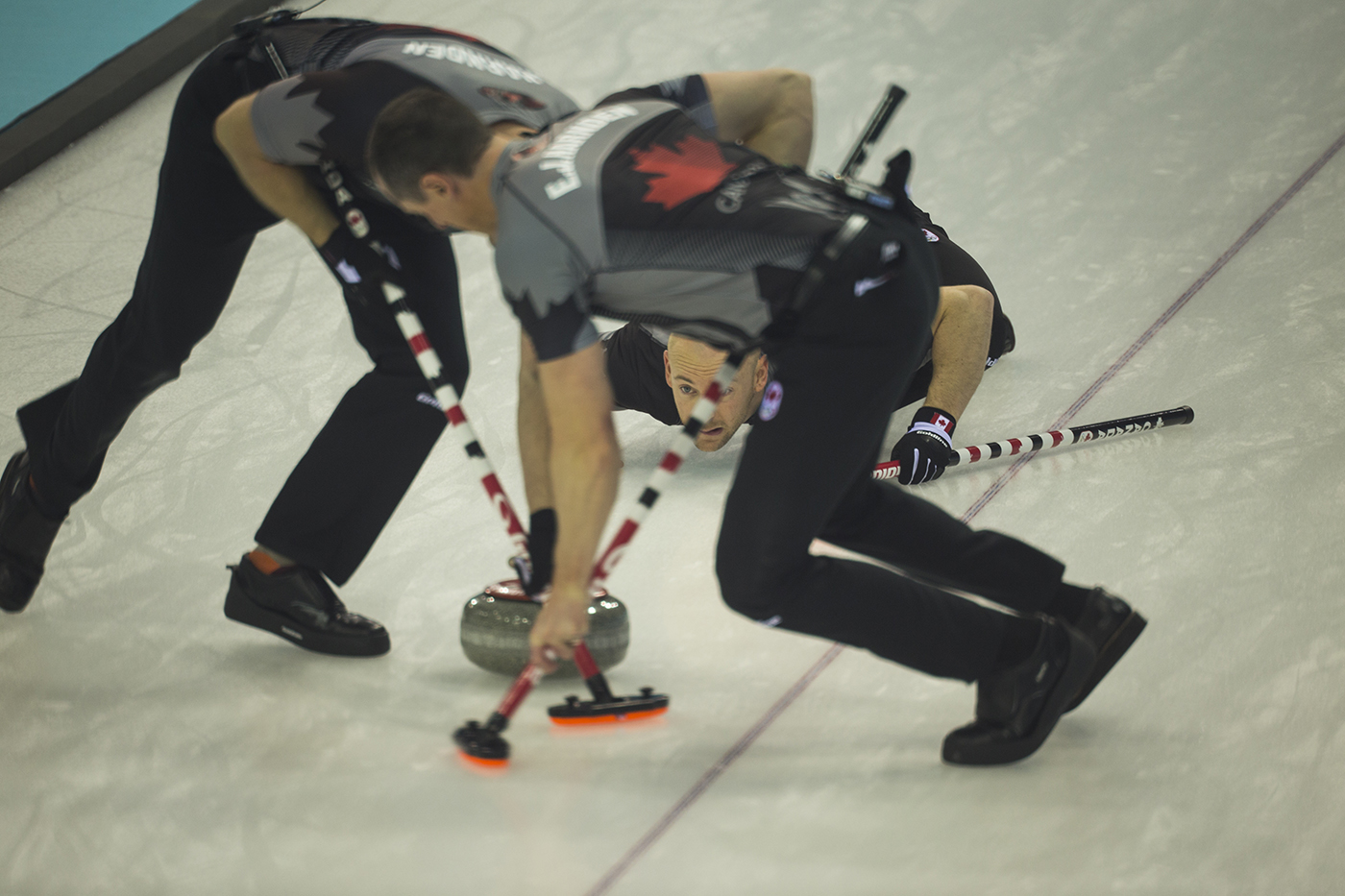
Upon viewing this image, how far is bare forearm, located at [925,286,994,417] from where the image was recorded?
2656 mm

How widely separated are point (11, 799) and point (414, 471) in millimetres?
777

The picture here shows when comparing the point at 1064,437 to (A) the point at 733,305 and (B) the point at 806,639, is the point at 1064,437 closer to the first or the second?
(B) the point at 806,639

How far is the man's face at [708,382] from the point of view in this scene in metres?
2.51

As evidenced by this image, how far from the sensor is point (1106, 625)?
1832 millimetres

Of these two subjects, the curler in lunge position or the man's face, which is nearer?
the curler in lunge position

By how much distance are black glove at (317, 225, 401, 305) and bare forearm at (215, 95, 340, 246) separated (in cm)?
2

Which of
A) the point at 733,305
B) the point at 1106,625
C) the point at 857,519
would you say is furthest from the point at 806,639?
the point at 733,305

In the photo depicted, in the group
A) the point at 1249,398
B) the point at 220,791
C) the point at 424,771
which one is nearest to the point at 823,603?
the point at 424,771

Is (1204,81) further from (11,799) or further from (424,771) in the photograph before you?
(11,799)

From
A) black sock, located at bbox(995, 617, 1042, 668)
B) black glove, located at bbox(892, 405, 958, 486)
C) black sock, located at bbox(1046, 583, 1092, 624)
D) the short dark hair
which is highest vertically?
the short dark hair

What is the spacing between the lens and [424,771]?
1860mm

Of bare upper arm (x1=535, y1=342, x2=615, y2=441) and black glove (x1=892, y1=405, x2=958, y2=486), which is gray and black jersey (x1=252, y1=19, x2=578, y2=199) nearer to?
bare upper arm (x1=535, y1=342, x2=615, y2=441)

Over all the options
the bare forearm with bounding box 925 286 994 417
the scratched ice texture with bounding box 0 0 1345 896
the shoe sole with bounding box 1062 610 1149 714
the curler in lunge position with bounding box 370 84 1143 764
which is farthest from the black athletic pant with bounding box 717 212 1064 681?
the bare forearm with bounding box 925 286 994 417

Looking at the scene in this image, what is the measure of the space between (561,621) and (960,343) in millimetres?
1396
